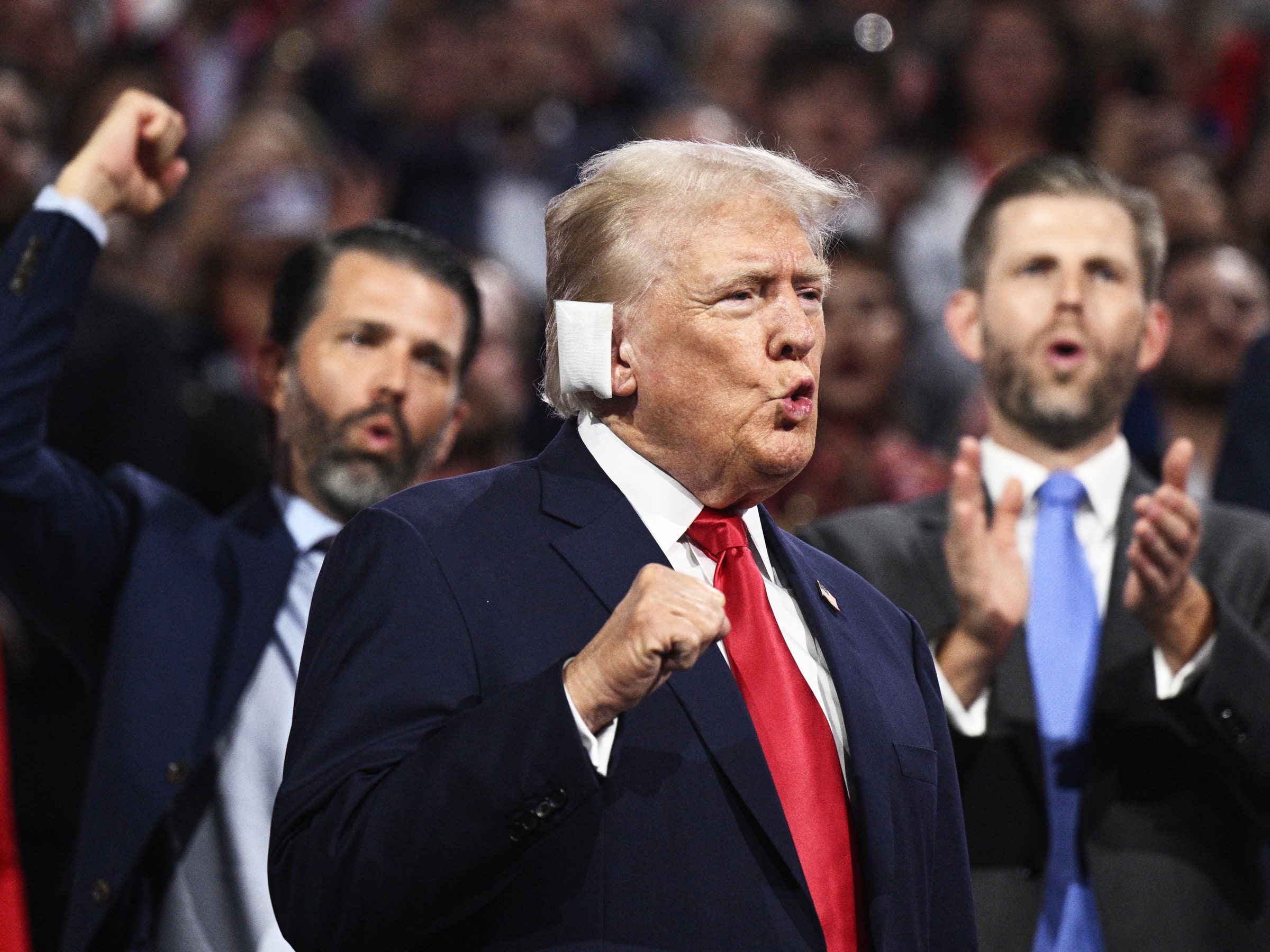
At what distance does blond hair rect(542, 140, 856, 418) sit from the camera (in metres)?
2.33

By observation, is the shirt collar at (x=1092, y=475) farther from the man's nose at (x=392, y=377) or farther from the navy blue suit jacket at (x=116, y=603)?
the navy blue suit jacket at (x=116, y=603)

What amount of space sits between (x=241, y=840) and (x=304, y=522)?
2.19 feet

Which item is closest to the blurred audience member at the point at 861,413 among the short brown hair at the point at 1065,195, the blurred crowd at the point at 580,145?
the blurred crowd at the point at 580,145

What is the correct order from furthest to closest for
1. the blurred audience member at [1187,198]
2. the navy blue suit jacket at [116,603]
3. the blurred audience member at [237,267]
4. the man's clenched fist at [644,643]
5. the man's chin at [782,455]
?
1. the blurred audience member at [1187,198]
2. the blurred audience member at [237,267]
3. the navy blue suit jacket at [116,603]
4. the man's chin at [782,455]
5. the man's clenched fist at [644,643]

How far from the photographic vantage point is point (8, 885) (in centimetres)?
300

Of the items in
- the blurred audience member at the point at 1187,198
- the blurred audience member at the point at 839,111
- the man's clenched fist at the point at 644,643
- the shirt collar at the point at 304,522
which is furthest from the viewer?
the blurred audience member at the point at 839,111

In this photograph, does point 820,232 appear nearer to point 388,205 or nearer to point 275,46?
point 388,205

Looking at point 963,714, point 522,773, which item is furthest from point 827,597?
point 963,714

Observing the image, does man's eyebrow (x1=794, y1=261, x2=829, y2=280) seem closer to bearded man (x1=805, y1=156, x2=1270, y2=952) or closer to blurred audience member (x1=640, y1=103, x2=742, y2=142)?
bearded man (x1=805, y1=156, x2=1270, y2=952)

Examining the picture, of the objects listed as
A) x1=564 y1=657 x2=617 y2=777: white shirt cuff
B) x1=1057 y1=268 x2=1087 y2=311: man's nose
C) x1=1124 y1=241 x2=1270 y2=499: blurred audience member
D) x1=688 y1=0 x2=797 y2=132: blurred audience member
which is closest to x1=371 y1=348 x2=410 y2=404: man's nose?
x1=1057 y1=268 x2=1087 y2=311: man's nose

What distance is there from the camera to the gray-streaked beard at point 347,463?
3.34 m

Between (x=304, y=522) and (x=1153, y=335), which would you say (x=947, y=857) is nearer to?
(x=304, y=522)

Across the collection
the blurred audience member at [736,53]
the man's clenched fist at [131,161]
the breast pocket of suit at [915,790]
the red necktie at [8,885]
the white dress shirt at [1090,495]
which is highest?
the blurred audience member at [736,53]

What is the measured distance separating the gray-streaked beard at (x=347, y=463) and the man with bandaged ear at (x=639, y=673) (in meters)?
0.91
